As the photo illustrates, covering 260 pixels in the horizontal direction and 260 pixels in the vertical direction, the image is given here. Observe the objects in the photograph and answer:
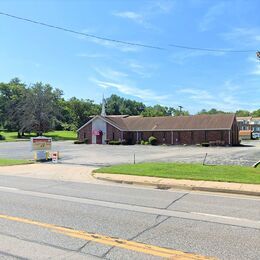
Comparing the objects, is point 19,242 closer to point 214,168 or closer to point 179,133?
point 214,168

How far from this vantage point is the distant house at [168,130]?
2320 inches

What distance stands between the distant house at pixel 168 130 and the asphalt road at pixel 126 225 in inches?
1891

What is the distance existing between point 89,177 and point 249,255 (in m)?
11.9

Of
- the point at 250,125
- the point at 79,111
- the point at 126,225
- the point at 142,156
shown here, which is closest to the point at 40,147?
the point at 142,156

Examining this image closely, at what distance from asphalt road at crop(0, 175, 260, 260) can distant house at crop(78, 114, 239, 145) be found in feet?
158

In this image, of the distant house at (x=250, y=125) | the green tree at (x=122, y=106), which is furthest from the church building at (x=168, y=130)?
the distant house at (x=250, y=125)

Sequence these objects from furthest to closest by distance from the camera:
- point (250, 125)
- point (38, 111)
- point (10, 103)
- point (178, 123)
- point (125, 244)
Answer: point (250, 125) < point (10, 103) < point (38, 111) < point (178, 123) < point (125, 244)

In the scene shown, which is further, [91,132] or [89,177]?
[91,132]

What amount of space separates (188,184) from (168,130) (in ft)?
160

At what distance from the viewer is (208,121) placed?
6106 centimetres

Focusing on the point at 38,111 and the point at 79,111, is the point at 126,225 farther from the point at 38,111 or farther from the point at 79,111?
the point at 79,111

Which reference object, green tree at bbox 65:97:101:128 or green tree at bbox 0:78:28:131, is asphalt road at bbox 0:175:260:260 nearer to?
green tree at bbox 0:78:28:131

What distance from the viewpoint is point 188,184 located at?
45.1ft

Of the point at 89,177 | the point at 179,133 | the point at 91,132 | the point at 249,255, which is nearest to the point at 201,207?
the point at 249,255
